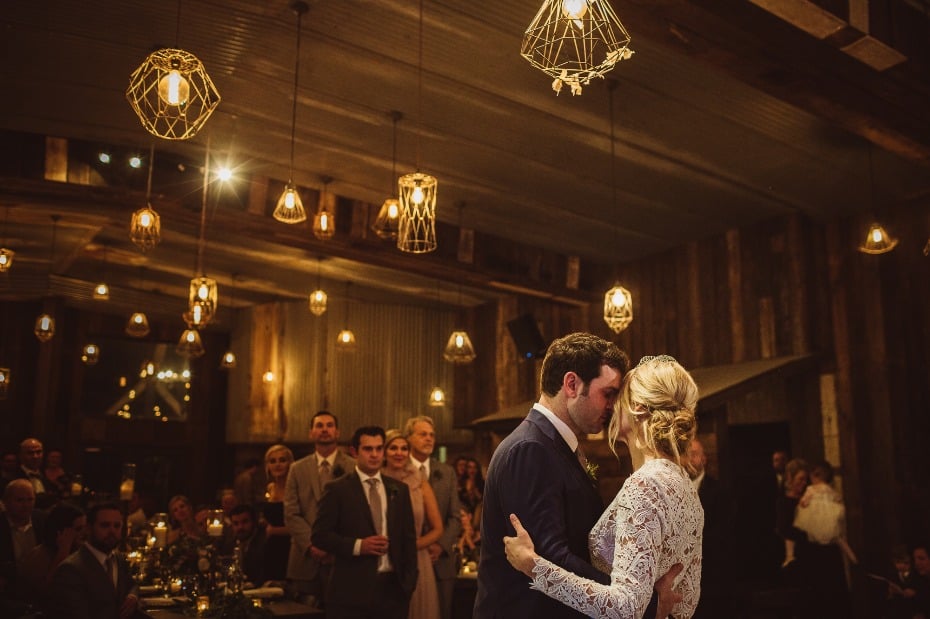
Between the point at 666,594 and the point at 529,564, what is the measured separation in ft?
1.23

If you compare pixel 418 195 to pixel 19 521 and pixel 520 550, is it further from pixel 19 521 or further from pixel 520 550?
pixel 19 521

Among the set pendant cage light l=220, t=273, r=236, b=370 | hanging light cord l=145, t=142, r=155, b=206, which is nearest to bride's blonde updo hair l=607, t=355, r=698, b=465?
hanging light cord l=145, t=142, r=155, b=206

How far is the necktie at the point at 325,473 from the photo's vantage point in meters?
6.32

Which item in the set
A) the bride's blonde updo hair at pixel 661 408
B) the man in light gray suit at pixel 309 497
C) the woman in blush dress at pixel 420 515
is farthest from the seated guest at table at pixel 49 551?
the bride's blonde updo hair at pixel 661 408

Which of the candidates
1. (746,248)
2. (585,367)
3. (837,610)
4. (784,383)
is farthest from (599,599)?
(746,248)

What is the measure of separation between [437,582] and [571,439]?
150 inches

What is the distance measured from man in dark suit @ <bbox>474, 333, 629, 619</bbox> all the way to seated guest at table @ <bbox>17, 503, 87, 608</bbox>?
3.45 meters

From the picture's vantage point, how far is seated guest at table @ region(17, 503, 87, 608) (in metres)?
4.87

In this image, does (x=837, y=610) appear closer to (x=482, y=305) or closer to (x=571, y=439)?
(x=571, y=439)

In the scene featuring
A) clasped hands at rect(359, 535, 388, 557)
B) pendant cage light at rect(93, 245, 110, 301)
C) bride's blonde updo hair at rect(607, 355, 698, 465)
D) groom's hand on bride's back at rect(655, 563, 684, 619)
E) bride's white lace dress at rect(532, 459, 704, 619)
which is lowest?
clasped hands at rect(359, 535, 388, 557)

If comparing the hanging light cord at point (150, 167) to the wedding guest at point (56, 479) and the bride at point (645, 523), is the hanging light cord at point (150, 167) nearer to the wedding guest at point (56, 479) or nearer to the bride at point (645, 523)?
the wedding guest at point (56, 479)

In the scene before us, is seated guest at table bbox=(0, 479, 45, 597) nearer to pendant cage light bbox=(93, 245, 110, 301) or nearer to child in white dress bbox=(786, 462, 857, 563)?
pendant cage light bbox=(93, 245, 110, 301)

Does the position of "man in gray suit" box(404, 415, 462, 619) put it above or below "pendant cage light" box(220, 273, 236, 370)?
below

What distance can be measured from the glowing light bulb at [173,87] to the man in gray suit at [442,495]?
2.93m
